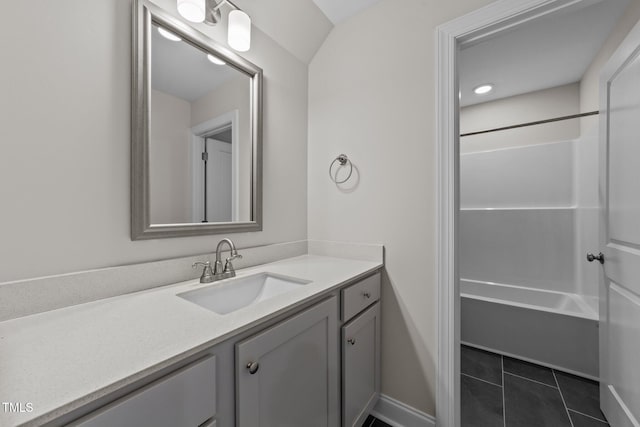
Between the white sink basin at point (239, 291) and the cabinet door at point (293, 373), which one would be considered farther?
the white sink basin at point (239, 291)

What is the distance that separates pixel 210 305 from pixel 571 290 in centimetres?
291

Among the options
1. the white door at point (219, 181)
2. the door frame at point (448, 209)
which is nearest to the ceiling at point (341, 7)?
the door frame at point (448, 209)

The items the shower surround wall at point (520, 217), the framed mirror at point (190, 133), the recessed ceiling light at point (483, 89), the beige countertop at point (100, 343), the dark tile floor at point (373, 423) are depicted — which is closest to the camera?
the beige countertop at point (100, 343)

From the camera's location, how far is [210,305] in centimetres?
103

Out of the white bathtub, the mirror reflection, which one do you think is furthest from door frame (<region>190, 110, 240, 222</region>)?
the white bathtub

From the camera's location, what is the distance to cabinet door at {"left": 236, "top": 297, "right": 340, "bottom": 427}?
2.27ft

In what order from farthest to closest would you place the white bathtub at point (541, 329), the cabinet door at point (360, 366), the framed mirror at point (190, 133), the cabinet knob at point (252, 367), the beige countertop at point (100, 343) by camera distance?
1. the white bathtub at point (541, 329)
2. the cabinet door at point (360, 366)
3. the framed mirror at point (190, 133)
4. the cabinet knob at point (252, 367)
5. the beige countertop at point (100, 343)

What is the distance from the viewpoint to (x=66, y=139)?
2.69 ft

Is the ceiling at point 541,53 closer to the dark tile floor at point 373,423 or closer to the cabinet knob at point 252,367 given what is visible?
the cabinet knob at point 252,367

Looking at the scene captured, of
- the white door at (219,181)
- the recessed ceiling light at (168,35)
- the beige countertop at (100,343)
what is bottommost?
the beige countertop at (100,343)

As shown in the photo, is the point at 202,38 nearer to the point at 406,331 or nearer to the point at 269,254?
the point at 269,254

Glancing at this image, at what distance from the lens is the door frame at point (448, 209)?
1.21 meters

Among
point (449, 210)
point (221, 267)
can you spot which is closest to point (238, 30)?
point (221, 267)

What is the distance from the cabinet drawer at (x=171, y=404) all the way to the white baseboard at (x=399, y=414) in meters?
1.13
